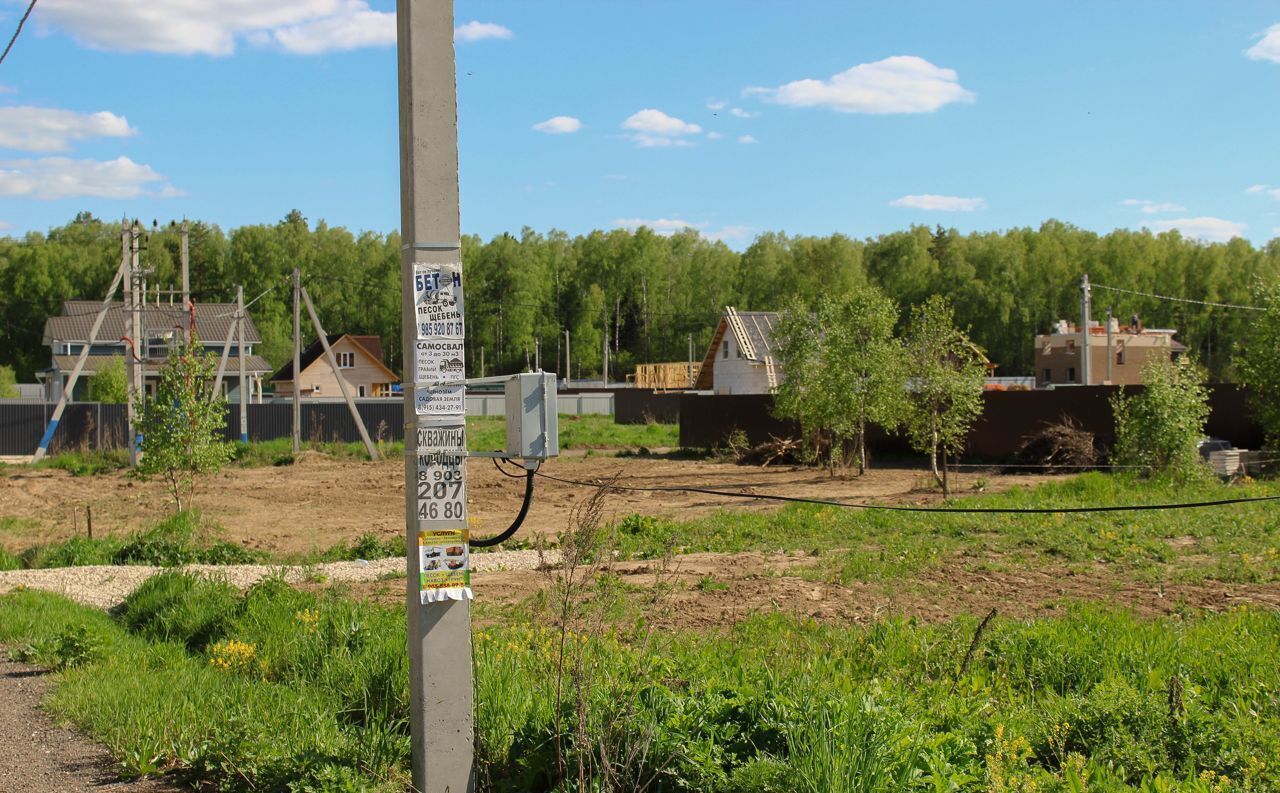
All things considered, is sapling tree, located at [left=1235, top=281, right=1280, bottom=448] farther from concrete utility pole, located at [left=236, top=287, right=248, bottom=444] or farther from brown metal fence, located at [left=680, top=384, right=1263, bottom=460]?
concrete utility pole, located at [left=236, top=287, right=248, bottom=444]

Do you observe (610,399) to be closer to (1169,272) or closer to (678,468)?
(678,468)

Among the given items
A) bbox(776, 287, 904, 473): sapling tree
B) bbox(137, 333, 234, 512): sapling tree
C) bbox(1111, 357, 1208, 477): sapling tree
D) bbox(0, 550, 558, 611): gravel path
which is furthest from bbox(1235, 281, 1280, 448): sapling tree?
bbox(137, 333, 234, 512): sapling tree

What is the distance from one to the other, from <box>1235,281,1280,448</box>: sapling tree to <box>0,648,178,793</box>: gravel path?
79.1 ft

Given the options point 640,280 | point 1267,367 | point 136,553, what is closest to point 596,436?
point 1267,367

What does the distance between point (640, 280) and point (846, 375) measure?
69442 mm

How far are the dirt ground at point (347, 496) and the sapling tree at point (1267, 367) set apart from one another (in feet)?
16.2

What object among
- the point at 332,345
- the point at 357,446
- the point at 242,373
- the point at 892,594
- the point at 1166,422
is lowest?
the point at 357,446

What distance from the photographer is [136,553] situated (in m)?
13.7

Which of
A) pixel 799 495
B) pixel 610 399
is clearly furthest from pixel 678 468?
pixel 610 399

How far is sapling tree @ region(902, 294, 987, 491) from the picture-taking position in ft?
72.5

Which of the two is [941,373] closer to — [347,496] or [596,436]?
[347,496]

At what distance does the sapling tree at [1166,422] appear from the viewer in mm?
19484

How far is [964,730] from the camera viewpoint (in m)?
4.78

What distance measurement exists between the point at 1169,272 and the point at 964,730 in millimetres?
95979
